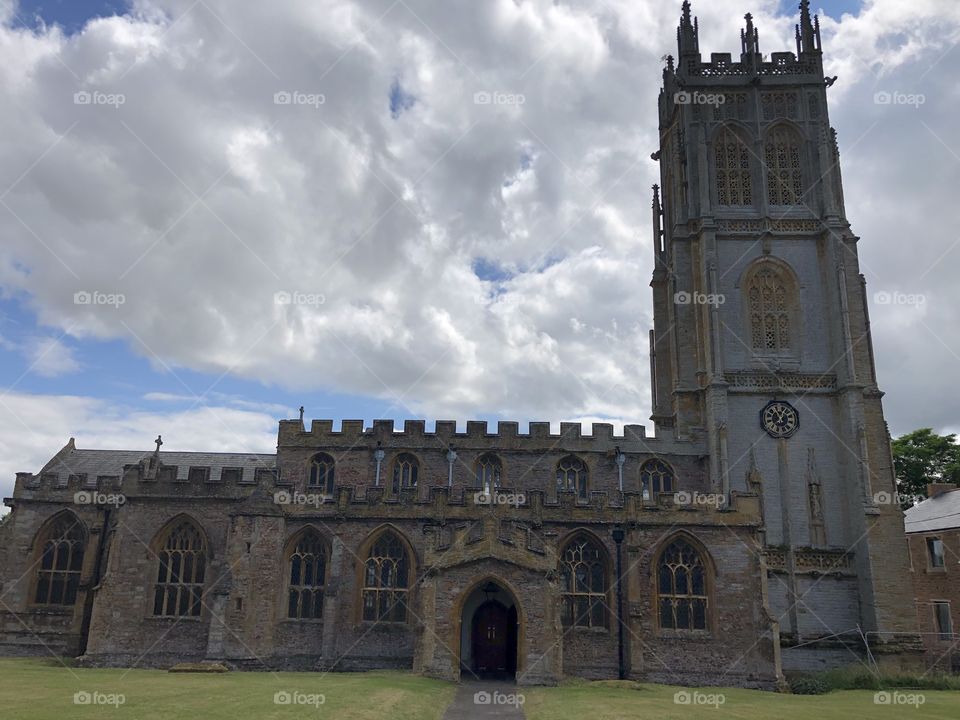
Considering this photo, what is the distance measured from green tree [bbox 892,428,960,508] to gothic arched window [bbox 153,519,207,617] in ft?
151

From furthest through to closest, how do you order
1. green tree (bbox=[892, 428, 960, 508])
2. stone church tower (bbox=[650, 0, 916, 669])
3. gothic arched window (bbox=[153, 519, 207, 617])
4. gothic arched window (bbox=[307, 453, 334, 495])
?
green tree (bbox=[892, 428, 960, 508]), gothic arched window (bbox=[307, 453, 334, 495]), stone church tower (bbox=[650, 0, 916, 669]), gothic arched window (bbox=[153, 519, 207, 617])

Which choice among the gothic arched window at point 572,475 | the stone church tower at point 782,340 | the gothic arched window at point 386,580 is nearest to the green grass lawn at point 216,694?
the gothic arched window at point 386,580

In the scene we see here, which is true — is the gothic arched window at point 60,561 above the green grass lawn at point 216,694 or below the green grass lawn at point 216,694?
above

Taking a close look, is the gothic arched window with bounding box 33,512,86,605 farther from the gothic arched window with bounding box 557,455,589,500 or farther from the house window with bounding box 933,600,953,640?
the house window with bounding box 933,600,953,640

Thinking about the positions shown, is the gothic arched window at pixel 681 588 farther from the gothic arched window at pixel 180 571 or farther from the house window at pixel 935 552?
the house window at pixel 935 552

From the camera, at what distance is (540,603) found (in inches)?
954

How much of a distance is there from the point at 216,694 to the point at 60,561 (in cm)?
1864

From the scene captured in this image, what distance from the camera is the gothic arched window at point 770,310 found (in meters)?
36.7

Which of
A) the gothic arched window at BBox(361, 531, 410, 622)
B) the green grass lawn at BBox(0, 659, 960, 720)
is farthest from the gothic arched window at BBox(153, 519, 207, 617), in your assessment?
the gothic arched window at BBox(361, 531, 410, 622)

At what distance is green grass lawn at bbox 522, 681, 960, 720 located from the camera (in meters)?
17.9

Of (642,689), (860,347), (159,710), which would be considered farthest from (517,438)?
(159,710)

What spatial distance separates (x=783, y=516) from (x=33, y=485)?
34357mm

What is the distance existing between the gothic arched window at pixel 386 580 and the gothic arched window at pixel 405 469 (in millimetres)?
6400

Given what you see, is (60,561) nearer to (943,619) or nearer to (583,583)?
(583,583)
